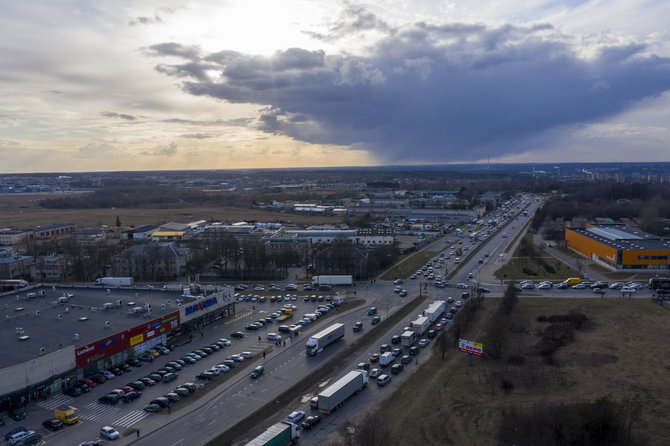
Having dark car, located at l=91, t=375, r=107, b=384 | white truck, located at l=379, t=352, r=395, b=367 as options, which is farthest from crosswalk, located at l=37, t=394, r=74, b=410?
white truck, located at l=379, t=352, r=395, b=367

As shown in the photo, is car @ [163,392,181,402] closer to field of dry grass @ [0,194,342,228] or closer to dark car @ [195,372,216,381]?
dark car @ [195,372,216,381]

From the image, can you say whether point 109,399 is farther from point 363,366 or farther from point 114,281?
point 114,281

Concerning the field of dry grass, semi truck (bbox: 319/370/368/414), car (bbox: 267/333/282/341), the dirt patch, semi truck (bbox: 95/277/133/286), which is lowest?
car (bbox: 267/333/282/341)

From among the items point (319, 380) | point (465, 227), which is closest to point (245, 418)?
point (319, 380)

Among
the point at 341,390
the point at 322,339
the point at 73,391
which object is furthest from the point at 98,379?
the point at 341,390

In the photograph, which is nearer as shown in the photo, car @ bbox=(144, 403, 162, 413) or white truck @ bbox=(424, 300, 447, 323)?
car @ bbox=(144, 403, 162, 413)

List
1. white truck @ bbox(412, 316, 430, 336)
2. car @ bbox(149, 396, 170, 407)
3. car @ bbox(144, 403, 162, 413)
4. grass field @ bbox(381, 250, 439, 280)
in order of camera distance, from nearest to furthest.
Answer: car @ bbox(144, 403, 162, 413)
car @ bbox(149, 396, 170, 407)
white truck @ bbox(412, 316, 430, 336)
grass field @ bbox(381, 250, 439, 280)
